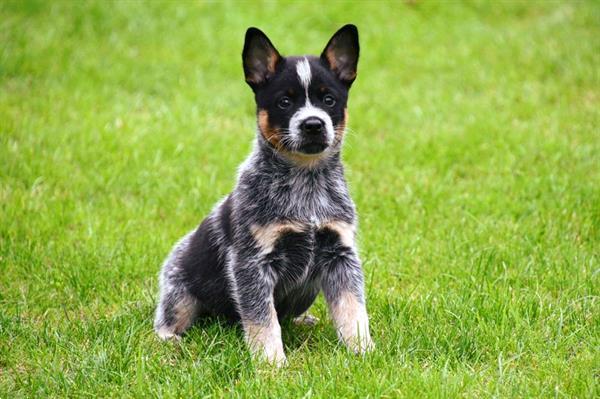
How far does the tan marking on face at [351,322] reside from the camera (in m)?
5.01

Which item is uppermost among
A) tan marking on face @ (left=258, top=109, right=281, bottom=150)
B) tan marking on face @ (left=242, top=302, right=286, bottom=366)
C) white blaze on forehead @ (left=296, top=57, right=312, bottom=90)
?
white blaze on forehead @ (left=296, top=57, right=312, bottom=90)

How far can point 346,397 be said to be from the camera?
445 cm

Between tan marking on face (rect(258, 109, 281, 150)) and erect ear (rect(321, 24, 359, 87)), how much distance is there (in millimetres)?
491

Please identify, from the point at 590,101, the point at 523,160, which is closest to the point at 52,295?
the point at 523,160

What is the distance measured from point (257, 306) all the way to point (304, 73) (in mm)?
1329

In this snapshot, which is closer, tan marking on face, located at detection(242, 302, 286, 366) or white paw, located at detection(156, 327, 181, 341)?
tan marking on face, located at detection(242, 302, 286, 366)

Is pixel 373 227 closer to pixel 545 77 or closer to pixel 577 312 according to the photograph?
pixel 577 312

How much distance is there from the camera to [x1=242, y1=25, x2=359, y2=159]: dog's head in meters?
5.07

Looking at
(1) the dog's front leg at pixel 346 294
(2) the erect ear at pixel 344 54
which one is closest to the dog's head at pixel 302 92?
(2) the erect ear at pixel 344 54

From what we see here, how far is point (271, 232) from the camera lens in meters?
5.10

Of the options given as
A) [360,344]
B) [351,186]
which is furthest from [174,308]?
[351,186]

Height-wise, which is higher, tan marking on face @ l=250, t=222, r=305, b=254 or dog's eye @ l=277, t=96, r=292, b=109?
dog's eye @ l=277, t=96, r=292, b=109

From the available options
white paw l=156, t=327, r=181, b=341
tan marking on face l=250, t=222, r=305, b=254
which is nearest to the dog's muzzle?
tan marking on face l=250, t=222, r=305, b=254

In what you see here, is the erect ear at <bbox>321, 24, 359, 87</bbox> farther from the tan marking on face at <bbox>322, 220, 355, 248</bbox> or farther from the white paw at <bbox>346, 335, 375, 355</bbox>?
the white paw at <bbox>346, 335, 375, 355</bbox>
